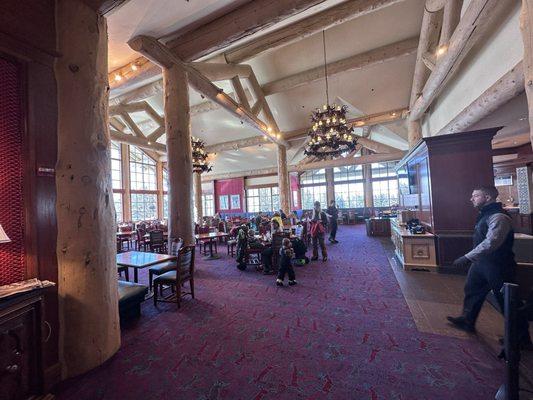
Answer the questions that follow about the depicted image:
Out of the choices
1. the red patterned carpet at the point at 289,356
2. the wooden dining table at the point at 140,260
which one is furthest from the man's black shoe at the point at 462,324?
the wooden dining table at the point at 140,260

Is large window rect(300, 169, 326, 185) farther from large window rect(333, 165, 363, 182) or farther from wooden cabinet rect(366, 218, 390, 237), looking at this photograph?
wooden cabinet rect(366, 218, 390, 237)

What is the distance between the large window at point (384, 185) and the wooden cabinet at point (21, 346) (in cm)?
1735

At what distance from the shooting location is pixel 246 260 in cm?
557

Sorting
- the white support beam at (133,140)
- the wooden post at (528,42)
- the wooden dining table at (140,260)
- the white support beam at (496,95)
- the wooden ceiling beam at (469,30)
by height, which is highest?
the white support beam at (133,140)

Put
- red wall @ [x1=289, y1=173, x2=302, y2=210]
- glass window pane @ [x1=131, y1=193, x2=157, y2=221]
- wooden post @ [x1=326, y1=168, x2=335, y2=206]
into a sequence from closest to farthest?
glass window pane @ [x1=131, y1=193, x2=157, y2=221] < red wall @ [x1=289, y1=173, x2=302, y2=210] < wooden post @ [x1=326, y1=168, x2=335, y2=206]

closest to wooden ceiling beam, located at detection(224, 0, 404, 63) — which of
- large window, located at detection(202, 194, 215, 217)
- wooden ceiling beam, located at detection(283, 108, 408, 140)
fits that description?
wooden ceiling beam, located at detection(283, 108, 408, 140)

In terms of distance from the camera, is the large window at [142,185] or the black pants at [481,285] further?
the large window at [142,185]

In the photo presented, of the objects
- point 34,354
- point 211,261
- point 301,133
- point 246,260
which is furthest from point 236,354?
point 301,133

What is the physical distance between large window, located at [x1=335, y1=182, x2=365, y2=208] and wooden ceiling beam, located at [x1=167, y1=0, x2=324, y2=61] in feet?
47.7

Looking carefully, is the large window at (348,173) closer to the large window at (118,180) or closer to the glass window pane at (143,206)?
the glass window pane at (143,206)

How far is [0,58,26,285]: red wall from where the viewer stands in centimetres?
180

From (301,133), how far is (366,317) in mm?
9098

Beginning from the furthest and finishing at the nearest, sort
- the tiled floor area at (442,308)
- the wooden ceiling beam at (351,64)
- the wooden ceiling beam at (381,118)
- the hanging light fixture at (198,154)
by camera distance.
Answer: the wooden ceiling beam at (381,118) → the hanging light fixture at (198,154) → the wooden ceiling beam at (351,64) → the tiled floor area at (442,308)

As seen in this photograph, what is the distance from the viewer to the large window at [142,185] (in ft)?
47.8
